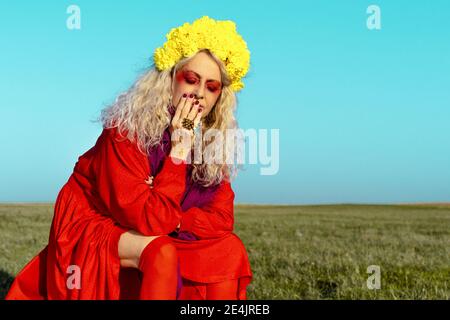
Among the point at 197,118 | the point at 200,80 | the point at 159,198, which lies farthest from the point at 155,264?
the point at 200,80

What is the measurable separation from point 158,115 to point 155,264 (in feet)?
3.69

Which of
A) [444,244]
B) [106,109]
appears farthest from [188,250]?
[444,244]

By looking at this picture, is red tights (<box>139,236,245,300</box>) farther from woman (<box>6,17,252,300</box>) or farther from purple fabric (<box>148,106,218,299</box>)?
purple fabric (<box>148,106,218,299</box>)

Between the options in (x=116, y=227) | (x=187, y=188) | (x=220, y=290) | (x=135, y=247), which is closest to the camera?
(x=135, y=247)

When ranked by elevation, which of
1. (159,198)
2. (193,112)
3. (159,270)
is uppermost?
(193,112)

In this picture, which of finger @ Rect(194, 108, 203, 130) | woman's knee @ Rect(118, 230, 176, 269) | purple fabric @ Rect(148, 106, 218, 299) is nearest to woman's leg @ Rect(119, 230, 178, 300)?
woman's knee @ Rect(118, 230, 176, 269)

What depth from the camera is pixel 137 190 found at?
3818 mm

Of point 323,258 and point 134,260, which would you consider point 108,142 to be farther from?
point 323,258

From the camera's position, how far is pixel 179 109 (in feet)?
13.4

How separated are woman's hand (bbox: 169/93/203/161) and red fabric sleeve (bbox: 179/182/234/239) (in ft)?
1.60

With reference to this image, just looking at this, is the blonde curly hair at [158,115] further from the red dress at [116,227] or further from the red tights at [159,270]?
the red tights at [159,270]

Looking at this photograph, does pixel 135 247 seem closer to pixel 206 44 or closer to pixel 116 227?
pixel 116 227

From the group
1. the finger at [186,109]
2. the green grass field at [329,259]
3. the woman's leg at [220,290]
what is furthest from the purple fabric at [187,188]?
the green grass field at [329,259]
